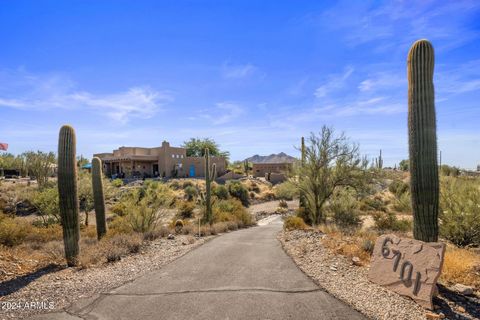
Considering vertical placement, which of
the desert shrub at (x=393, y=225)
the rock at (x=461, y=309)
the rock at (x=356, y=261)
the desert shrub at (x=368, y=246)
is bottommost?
the desert shrub at (x=393, y=225)

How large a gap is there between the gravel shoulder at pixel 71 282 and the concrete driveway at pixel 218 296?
405mm

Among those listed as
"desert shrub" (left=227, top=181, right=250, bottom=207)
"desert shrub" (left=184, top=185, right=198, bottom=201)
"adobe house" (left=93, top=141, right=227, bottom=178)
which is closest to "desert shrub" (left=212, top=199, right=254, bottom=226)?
"desert shrub" (left=184, top=185, right=198, bottom=201)

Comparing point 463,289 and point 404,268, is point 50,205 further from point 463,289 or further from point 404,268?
point 463,289

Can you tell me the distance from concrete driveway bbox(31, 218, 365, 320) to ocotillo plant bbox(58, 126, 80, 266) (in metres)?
2.76

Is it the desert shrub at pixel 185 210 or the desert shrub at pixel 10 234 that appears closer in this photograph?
the desert shrub at pixel 10 234

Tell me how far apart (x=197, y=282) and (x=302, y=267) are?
261 centimetres

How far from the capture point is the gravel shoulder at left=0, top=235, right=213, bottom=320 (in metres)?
5.89

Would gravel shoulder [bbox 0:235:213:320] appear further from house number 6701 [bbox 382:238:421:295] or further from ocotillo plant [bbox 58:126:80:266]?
house number 6701 [bbox 382:238:421:295]

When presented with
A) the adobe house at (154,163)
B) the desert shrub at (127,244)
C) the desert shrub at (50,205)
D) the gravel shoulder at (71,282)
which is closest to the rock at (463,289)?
the gravel shoulder at (71,282)

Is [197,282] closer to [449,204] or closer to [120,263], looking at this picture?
[120,263]

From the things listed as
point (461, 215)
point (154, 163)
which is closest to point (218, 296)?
point (461, 215)

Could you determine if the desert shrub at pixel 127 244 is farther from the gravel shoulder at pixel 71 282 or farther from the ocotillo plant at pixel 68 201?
the ocotillo plant at pixel 68 201

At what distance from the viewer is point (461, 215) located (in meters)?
11.5

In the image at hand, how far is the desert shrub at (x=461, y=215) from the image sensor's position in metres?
11.2
